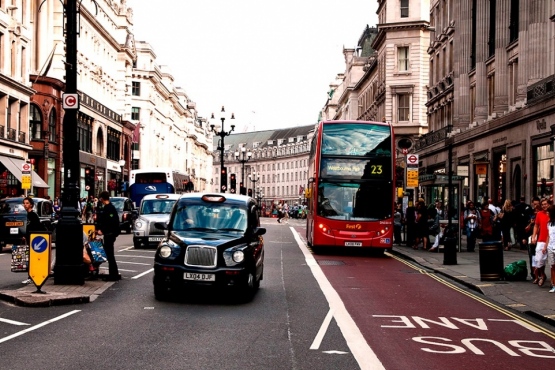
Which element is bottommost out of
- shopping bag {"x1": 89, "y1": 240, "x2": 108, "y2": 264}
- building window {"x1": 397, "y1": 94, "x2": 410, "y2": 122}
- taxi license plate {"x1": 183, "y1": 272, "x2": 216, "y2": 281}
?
taxi license plate {"x1": 183, "y1": 272, "x2": 216, "y2": 281}

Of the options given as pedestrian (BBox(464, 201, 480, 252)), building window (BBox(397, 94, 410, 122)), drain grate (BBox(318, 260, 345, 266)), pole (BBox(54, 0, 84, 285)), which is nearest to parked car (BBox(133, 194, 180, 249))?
drain grate (BBox(318, 260, 345, 266))

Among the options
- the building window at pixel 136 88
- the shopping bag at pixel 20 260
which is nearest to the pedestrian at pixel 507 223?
the shopping bag at pixel 20 260

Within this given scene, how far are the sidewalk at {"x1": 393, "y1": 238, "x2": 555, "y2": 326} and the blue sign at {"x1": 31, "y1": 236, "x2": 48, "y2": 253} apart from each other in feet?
27.3

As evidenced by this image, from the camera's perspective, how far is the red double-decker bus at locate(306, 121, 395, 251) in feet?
91.2

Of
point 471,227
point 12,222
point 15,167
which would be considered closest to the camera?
point 12,222

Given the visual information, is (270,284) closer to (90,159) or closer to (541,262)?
(541,262)

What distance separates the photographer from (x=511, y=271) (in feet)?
64.8

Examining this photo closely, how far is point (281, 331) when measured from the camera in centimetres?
1161

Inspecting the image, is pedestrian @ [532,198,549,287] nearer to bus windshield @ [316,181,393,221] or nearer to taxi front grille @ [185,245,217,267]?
taxi front grille @ [185,245,217,267]

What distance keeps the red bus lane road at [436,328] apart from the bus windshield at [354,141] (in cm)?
806

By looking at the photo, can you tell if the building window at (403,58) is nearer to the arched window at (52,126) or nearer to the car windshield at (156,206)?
the arched window at (52,126)

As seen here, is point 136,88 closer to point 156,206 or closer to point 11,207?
point 156,206

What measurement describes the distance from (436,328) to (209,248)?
13.7 ft

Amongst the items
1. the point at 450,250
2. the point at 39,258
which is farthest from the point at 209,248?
the point at 450,250
